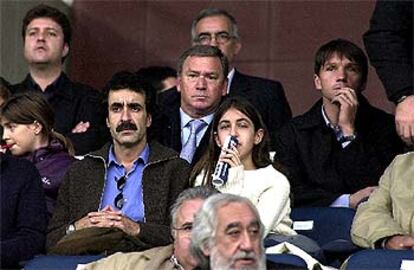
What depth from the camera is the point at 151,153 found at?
662 centimetres

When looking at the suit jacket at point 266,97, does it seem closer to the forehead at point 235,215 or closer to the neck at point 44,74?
the neck at point 44,74

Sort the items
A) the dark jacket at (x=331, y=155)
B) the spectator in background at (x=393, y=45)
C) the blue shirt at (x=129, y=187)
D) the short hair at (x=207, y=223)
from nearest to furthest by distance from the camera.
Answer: the short hair at (x=207, y=223) < the spectator in background at (x=393, y=45) < the blue shirt at (x=129, y=187) < the dark jacket at (x=331, y=155)

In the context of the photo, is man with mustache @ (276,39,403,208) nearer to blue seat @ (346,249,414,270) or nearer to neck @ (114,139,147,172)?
neck @ (114,139,147,172)

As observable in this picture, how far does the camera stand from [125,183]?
21.6 ft

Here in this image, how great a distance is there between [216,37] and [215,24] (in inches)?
2.9

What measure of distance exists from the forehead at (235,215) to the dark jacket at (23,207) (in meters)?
1.23

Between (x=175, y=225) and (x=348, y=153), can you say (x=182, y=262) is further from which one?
(x=348, y=153)

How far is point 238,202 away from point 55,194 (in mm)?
1723

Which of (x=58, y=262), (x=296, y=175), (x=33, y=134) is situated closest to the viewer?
(x=58, y=262)

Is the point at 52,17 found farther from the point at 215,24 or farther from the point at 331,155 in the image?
the point at 331,155

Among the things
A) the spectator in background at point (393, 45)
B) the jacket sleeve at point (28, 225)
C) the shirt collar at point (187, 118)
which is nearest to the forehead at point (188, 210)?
the jacket sleeve at point (28, 225)

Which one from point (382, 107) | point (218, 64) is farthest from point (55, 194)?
point (382, 107)

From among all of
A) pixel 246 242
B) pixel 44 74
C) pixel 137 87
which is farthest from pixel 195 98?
pixel 246 242

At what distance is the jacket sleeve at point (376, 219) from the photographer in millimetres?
5848
